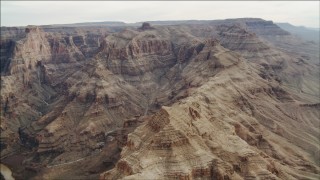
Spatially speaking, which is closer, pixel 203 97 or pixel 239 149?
pixel 239 149

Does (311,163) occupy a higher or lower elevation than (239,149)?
lower

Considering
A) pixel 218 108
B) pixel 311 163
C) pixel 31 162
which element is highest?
pixel 218 108

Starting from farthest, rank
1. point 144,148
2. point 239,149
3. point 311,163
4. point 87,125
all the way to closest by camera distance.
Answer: point 87,125 → point 311,163 → point 239,149 → point 144,148

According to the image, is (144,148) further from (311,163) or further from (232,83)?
(232,83)

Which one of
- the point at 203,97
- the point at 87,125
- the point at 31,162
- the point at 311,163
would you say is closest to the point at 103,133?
the point at 87,125

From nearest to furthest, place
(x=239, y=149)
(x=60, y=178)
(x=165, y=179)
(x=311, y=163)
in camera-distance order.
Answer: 1. (x=165, y=179)
2. (x=239, y=149)
3. (x=311, y=163)
4. (x=60, y=178)

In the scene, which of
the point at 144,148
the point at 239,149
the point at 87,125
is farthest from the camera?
the point at 87,125

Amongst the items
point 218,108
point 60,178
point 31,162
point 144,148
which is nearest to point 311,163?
point 218,108

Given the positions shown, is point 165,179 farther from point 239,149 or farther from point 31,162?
point 31,162

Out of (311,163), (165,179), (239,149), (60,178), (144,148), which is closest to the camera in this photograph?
(165,179)
